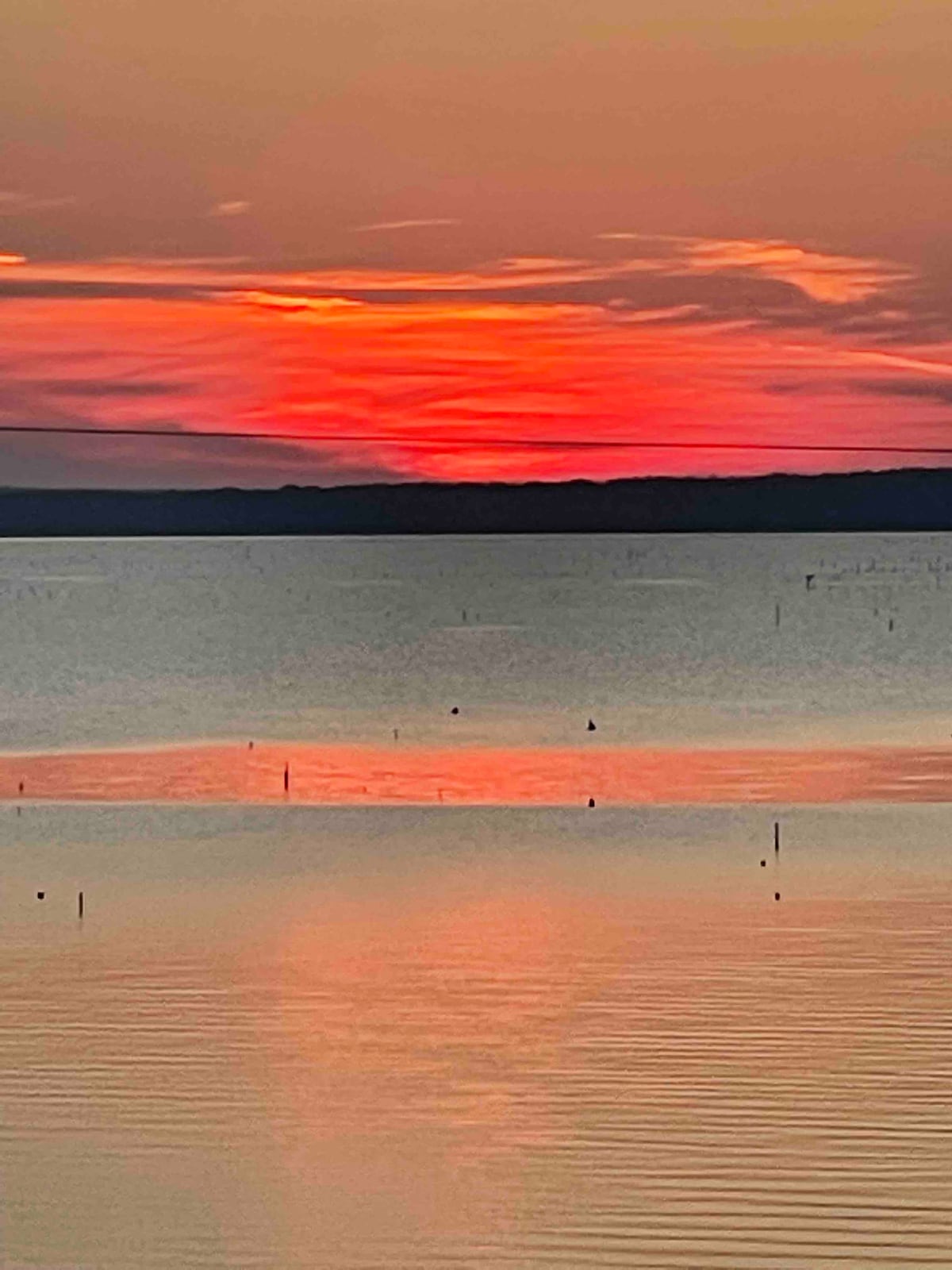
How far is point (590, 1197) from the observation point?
10891 mm

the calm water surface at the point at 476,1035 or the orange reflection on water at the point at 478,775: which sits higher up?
the orange reflection on water at the point at 478,775

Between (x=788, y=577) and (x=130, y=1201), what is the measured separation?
119 m

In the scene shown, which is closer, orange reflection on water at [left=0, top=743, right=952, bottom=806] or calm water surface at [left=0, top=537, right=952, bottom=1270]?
calm water surface at [left=0, top=537, right=952, bottom=1270]

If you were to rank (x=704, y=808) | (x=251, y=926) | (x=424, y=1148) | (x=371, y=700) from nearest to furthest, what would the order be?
(x=424, y=1148) → (x=251, y=926) → (x=704, y=808) → (x=371, y=700)

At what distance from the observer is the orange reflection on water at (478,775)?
82.5 feet

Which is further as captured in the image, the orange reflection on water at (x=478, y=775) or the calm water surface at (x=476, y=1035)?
the orange reflection on water at (x=478, y=775)

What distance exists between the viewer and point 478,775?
2762cm

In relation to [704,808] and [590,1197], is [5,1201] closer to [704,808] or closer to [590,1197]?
[590,1197]

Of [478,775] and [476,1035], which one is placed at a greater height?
[478,775]

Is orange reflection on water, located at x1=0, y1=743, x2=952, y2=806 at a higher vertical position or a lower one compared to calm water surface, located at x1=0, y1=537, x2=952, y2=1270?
higher

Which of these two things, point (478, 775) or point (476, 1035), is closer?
point (476, 1035)

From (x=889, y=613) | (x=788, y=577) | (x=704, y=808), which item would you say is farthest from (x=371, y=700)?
(x=788, y=577)

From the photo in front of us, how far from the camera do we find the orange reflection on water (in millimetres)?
25156

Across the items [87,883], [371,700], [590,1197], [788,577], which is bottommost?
[590,1197]
